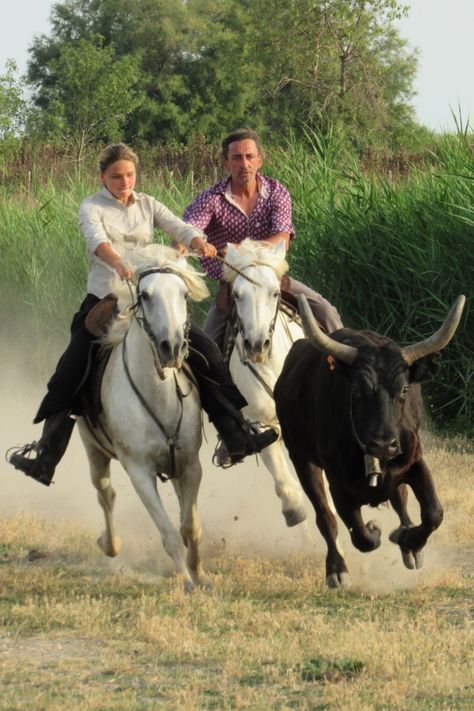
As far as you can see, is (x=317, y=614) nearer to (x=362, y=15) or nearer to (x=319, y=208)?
(x=319, y=208)

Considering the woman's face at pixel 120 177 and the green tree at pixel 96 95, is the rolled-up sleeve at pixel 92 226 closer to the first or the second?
the woman's face at pixel 120 177

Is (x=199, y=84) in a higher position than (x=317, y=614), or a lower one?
higher

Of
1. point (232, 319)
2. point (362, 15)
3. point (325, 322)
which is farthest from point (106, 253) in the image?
point (362, 15)

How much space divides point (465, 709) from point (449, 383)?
8.66 m

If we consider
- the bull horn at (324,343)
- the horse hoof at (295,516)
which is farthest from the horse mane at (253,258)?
the horse hoof at (295,516)

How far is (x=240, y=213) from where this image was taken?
1029 centimetres

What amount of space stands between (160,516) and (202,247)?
169 cm

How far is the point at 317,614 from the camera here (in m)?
7.47

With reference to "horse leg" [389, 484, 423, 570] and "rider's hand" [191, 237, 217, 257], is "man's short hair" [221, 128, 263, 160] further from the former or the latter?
"horse leg" [389, 484, 423, 570]

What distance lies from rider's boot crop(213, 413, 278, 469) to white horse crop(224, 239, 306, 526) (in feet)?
1.51

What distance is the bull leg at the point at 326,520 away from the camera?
26.9 feet

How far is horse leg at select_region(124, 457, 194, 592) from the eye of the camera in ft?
26.0

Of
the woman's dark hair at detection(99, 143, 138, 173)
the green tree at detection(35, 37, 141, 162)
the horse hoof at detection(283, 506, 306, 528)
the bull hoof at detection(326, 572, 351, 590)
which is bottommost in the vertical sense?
the bull hoof at detection(326, 572, 351, 590)

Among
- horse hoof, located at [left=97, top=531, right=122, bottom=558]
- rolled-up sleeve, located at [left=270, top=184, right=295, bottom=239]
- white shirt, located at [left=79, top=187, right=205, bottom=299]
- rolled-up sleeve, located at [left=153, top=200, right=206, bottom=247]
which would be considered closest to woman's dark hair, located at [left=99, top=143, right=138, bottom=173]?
white shirt, located at [left=79, top=187, right=205, bottom=299]
